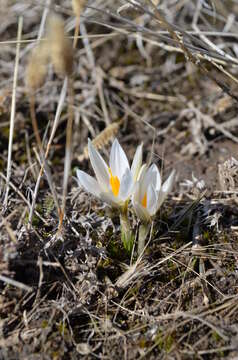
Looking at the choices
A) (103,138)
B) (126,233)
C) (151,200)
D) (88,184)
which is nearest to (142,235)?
(126,233)

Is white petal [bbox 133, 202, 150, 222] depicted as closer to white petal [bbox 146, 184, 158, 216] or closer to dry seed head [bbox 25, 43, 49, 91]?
white petal [bbox 146, 184, 158, 216]

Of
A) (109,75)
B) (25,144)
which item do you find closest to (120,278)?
(25,144)

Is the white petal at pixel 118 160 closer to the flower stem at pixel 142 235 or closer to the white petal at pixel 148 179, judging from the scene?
the white petal at pixel 148 179

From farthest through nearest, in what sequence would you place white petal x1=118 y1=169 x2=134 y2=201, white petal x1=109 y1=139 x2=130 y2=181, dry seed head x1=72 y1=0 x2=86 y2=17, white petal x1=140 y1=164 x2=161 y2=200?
1. white petal x1=109 y1=139 x2=130 y2=181
2. white petal x1=140 y1=164 x2=161 y2=200
3. white petal x1=118 y1=169 x2=134 y2=201
4. dry seed head x1=72 y1=0 x2=86 y2=17

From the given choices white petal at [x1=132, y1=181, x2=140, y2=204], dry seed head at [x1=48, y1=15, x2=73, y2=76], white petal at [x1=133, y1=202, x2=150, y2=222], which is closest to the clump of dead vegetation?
dry seed head at [x1=48, y1=15, x2=73, y2=76]

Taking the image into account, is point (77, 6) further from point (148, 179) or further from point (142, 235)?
point (142, 235)

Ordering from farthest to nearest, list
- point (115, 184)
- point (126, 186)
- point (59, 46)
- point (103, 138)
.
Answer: point (103, 138) → point (115, 184) → point (126, 186) → point (59, 46)

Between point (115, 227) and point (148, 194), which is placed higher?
point (148, 194)
